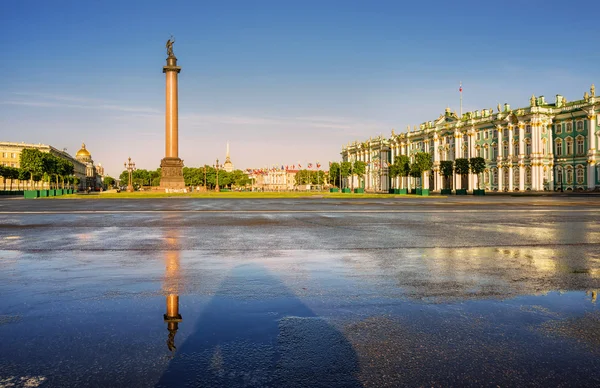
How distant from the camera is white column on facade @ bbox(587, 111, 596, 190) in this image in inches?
3209

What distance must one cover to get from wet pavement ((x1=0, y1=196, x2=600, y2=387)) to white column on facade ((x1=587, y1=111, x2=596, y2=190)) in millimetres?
83177

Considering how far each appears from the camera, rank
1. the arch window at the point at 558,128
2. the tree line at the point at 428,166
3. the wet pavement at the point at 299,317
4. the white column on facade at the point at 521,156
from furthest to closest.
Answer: the tree line at the point at 428,166 < the white column on facade at the point at 521,156 < the arch window at the point at 558,128 < the wet pavement at the point at 299,317

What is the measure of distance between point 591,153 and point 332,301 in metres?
91.1

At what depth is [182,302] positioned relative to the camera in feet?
20.9

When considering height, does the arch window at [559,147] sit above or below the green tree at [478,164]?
above

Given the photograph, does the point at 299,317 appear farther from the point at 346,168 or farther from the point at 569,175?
the point at 346,168

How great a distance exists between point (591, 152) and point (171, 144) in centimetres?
7178

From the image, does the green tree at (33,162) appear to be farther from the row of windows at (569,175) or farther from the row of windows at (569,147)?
the row of windows at (569,147)

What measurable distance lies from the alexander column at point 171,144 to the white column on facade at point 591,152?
7042 centimetres

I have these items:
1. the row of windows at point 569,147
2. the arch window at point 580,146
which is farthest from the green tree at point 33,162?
the arch window at point 580,146

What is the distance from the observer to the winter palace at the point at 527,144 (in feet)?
276

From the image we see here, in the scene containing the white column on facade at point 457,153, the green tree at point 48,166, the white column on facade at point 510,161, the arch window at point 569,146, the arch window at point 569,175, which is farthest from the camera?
the white column on facade at point 457,153

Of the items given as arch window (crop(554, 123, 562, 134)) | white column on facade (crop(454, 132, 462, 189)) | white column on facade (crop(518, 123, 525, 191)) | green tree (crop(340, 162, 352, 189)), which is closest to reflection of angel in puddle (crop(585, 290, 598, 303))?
white column on facade (crop(518, 123, 525, 191))

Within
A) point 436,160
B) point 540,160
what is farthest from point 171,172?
point 436,160
